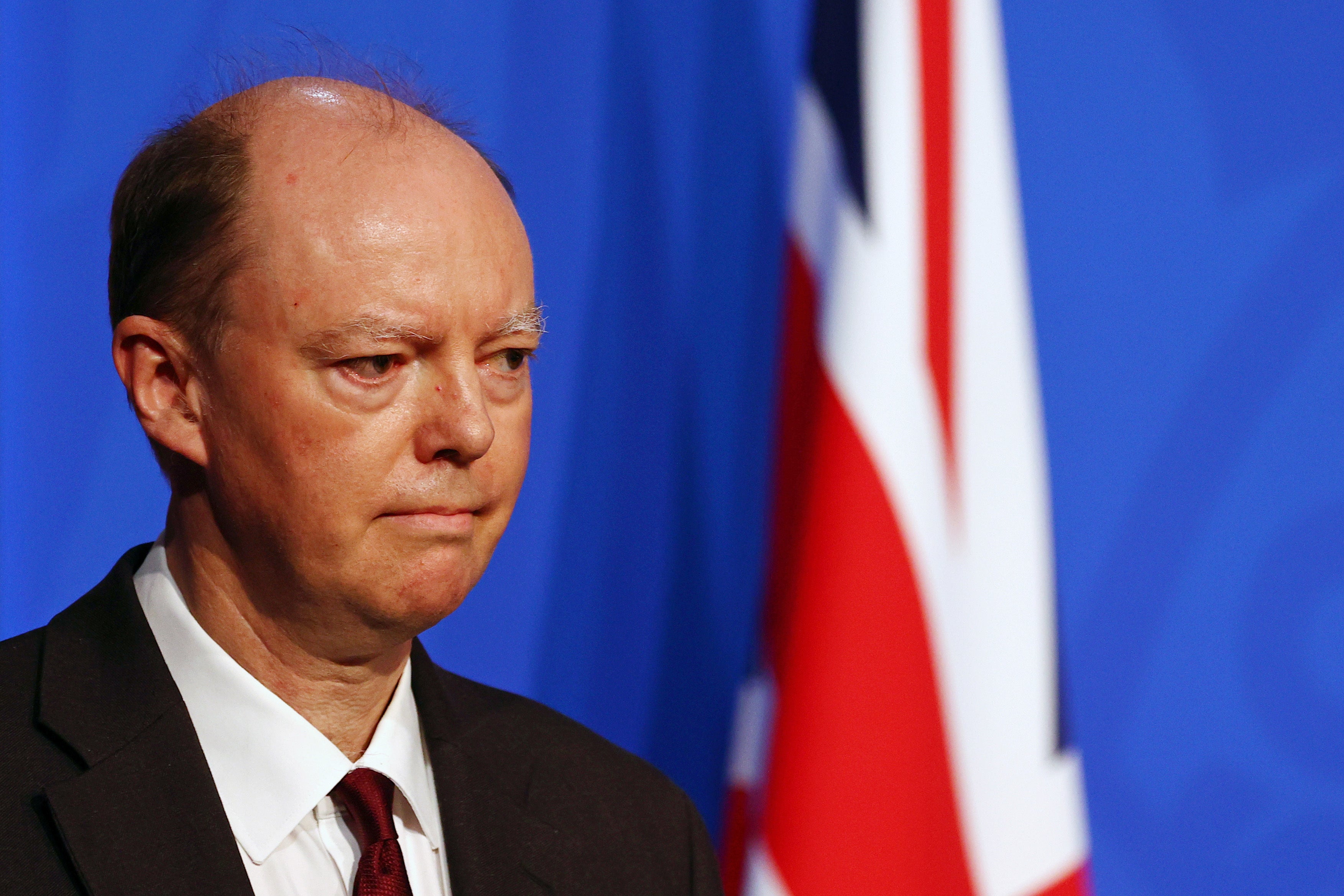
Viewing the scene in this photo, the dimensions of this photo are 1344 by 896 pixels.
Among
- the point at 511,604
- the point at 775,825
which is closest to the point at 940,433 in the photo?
the point at 775,825

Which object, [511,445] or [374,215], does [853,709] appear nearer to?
[511,445]

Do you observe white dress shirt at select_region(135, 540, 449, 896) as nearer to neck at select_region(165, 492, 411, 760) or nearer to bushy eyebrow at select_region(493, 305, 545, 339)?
neck at select_region(165, 492, 411, 760)

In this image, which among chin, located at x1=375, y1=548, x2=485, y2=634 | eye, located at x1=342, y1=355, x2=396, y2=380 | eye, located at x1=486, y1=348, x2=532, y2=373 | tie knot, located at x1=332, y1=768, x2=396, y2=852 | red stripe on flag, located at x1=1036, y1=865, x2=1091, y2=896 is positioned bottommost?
red stripe on flag, located at x1=1036, y1=865, x2=1091, y2=896

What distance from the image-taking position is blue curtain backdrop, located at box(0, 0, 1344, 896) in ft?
5.66

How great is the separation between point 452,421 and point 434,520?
0.25 ft

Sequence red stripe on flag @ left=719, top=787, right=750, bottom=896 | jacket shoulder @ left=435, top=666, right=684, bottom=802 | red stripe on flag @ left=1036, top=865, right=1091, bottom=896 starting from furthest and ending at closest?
1. red stripe on flag @ left=719, top=787, right=750, bottom=896
2. red stripe on flag @ left=1036, top=865, right=1091, bottom=896
3. jacket shoulder @ left=435, top=666, right=684, bottom=802

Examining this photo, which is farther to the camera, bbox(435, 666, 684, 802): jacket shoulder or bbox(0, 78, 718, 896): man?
bbox(435, 666, 684, 802): jacket shoulder

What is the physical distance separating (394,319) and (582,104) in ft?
3.07

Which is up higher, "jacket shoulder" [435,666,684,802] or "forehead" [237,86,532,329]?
"forehead" [237,86,532,329]

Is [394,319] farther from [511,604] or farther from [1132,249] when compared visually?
[1132,249]

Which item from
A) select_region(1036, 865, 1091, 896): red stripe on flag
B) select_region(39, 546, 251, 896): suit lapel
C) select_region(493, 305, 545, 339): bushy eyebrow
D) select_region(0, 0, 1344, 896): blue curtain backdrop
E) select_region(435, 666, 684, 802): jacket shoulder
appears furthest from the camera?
select_region(0, 0, 1344, 896): blue curtain backdrop

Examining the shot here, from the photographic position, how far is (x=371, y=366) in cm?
93

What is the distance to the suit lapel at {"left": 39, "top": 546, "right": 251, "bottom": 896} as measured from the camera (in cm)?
88

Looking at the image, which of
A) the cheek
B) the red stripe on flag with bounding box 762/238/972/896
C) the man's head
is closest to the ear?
the man's head
